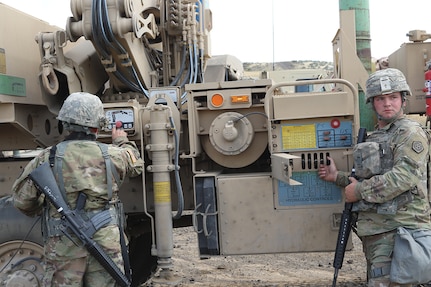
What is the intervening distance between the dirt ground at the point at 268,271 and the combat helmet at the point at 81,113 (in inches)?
94.9

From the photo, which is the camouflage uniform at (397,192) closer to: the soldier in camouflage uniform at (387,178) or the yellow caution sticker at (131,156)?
the soldier in camouflage uniform at (387,178)

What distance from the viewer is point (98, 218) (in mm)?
3596

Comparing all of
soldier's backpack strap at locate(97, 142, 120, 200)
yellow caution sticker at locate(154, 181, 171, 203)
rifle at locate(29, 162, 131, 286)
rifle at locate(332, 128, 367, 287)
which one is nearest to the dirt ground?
yellow caution sticker at locate(154, 181, 171, 203)

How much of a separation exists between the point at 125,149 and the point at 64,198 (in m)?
0.52

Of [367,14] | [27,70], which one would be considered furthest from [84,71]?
[367,14]

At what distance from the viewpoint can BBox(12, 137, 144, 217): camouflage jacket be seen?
3.54 meters

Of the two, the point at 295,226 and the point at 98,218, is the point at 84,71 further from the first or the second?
the point at 295,226

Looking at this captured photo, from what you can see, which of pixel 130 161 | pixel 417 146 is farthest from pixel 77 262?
pixel 417 146

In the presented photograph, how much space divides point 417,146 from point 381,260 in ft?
2.44

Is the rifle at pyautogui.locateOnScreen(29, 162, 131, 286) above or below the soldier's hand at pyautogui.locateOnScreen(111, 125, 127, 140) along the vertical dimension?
below

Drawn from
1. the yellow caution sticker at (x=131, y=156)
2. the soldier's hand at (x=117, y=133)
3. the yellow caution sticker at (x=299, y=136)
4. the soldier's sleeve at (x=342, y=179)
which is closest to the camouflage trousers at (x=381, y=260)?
the soldier's sleeve at (x=342, y=179)

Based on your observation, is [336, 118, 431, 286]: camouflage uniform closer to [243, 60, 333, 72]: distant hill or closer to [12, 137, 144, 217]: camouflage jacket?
[12, 137, 144, 217]: camouflage jacket

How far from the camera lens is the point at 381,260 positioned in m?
3.62

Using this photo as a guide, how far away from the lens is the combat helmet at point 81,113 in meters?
3.63
